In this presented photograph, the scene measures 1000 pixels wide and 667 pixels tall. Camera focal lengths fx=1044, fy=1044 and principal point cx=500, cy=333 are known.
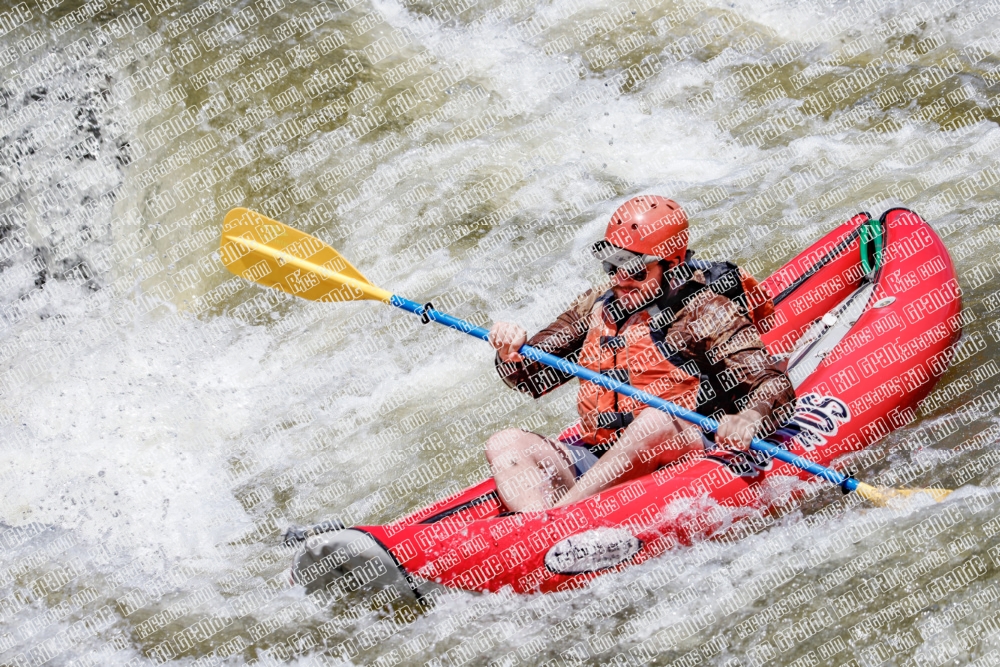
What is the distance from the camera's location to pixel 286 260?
421 centimetres

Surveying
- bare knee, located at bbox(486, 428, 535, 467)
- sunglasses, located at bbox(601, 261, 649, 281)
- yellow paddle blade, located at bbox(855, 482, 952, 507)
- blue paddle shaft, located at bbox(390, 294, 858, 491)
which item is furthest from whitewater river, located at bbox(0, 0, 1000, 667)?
sunglasses, located at bbox(601, 261, 649, 281)

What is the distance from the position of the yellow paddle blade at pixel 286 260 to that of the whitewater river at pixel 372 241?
1.23 meters

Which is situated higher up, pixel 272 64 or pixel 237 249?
pixel 272 64

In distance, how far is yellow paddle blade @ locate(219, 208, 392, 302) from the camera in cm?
417

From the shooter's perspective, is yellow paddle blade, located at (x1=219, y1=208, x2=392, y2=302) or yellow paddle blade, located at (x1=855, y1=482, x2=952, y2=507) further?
yellow paddle blade, located at (x1=219, y1=208, x2=392, y2=302)

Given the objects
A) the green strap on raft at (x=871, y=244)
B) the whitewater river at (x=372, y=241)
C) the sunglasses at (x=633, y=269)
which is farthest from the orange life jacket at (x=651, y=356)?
the green strap on raft at (x=871, y=244)

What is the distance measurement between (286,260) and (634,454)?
1597 mm

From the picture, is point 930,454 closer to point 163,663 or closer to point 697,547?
Answer: point 697,547

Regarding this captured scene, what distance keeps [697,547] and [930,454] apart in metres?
1.13

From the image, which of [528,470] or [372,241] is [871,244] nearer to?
[528,470]

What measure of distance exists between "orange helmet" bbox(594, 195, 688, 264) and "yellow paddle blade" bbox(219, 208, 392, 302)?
103 cm

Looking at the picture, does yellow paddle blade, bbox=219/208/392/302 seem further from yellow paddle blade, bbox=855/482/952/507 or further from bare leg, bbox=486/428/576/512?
yellow paddle blade, bbox=855/482/952/507

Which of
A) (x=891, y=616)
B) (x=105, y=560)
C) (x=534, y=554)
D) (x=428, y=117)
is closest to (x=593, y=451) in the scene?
(x=534, y=554)

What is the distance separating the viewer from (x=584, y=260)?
6.16 metres
